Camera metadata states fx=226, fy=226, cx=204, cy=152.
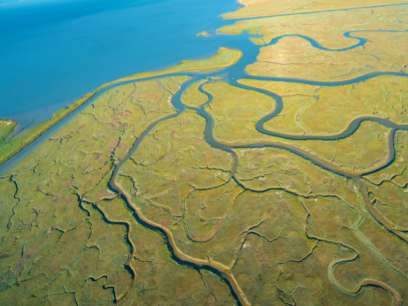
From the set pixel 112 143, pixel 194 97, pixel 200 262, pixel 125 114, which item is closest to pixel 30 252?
pixel 200 262

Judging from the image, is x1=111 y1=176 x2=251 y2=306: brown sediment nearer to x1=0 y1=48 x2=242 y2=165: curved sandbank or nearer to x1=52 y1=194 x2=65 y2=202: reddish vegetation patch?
x1=52 y1=194 x2=65 y2=202: reddish vegetation patch

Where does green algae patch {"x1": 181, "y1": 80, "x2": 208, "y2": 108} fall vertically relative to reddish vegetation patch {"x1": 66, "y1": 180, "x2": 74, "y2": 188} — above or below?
above

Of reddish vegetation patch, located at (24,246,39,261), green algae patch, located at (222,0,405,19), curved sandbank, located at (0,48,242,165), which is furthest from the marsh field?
green algae patch, located at (222,0,405,19)

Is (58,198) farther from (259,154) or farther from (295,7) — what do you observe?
(295,7)

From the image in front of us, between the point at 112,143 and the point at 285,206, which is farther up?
the point at 112,143

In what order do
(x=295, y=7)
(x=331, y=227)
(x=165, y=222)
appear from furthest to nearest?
(x=295, y=7) < (x=165, y=222) < (x=331, y=227)

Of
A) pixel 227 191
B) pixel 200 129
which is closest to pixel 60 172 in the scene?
pixel 200 129
